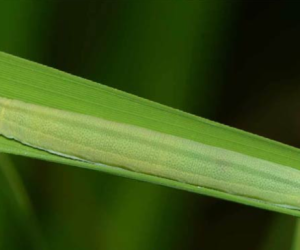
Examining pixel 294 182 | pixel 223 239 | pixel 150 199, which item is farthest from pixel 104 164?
pixel 223 239

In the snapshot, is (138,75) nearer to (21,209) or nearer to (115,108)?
(115,108)

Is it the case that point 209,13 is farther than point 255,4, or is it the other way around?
point 255,4

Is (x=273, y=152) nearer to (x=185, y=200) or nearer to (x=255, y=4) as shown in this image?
(x=185, y=200)

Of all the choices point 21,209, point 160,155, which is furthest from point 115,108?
point 21,209

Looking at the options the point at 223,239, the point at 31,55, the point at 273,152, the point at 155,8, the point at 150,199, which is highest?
the point at 155,8

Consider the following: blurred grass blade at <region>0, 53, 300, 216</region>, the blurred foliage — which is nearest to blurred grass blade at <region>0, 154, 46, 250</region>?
the blurred foliage
